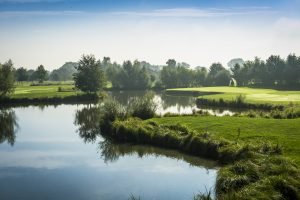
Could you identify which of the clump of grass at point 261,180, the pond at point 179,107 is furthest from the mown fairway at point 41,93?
the clump of grass at point 261,180

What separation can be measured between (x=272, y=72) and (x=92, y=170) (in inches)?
3895

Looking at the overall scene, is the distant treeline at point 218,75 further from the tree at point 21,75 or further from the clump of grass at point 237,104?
the clump of grass at point 237,104

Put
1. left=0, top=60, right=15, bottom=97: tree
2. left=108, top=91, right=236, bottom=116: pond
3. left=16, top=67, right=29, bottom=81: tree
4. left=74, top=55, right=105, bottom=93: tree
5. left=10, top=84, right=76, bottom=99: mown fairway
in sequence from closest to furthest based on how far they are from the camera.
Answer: left=108, top=91, right=236, bottom=116: pond → left=0, top=60, right=15, bottom=97: tree → left=10, top=84, right=76, bottom=99: mown fairway → left=74, top=55, right=105, bottom=93: tree → left=16, top=67, right=29, bottom=81: tree

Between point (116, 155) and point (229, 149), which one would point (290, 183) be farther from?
point (116, 155)

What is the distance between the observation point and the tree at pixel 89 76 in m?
80.5

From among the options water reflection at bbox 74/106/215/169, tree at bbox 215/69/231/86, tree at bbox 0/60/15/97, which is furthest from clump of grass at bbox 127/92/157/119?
tree at bbox 215/69/231/86

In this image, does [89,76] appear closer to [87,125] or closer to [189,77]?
[87,125]

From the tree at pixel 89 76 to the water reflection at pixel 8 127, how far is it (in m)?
27.3

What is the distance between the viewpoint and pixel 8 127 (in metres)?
40.1

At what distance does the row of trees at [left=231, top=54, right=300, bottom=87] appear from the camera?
106 metres

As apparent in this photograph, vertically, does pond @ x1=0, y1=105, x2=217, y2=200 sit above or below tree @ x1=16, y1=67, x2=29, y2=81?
below

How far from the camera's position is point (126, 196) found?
56.8 ft

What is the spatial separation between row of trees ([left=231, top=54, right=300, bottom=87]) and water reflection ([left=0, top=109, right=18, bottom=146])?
79.6 metres

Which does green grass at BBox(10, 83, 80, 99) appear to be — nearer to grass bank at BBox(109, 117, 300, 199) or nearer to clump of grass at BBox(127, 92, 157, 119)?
clump of grass at BBox(127, 92, 157, 119)
